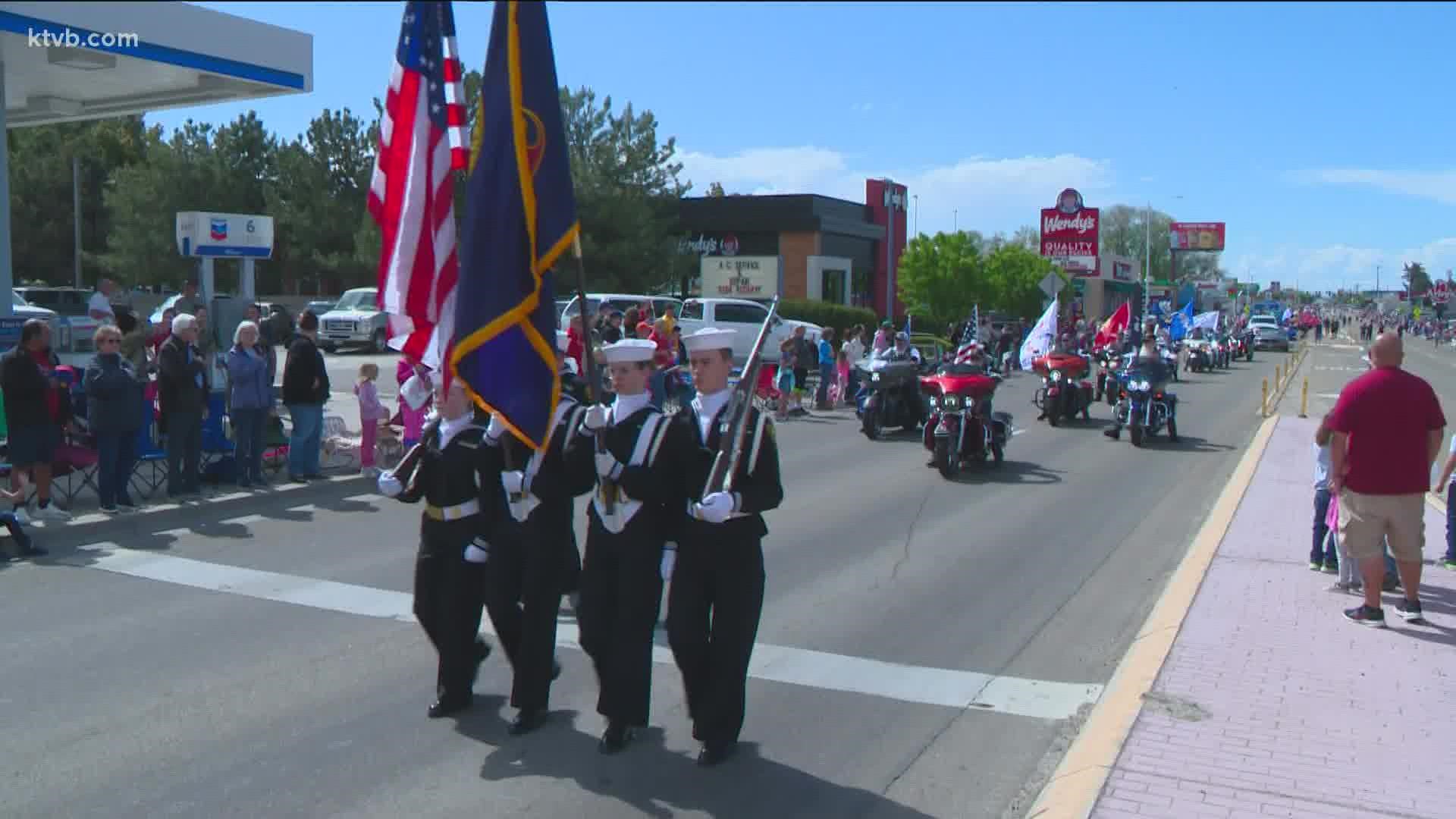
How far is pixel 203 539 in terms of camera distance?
10.6 m

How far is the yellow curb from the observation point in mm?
5078

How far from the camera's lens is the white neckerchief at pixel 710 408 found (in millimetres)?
5422

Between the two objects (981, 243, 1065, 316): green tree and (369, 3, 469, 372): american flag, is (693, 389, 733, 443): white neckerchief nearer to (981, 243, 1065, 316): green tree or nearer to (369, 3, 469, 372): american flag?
(369, 3, 469, 372): american flag

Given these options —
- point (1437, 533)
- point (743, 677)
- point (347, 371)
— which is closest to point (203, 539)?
point (743, 677)

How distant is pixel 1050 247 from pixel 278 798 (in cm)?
8047

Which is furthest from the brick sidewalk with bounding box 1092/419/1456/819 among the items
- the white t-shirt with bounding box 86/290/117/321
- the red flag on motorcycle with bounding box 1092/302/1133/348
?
the white t-shirt with bounding box 86/290/117/321

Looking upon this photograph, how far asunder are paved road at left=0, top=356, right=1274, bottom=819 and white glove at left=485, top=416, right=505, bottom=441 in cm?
141

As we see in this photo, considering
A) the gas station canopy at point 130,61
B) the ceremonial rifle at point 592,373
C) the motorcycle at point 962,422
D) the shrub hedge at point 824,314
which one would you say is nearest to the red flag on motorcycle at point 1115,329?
the motorcycle at point 962,422

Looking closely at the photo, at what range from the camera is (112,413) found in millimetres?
11031

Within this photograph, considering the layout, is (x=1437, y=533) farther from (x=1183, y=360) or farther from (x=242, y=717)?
(x=1183, y=360)

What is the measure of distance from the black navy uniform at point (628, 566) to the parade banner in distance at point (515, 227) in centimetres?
38

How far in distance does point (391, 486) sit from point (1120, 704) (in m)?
3.66

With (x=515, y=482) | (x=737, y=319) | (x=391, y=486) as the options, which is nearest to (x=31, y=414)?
(x=391, y=486)

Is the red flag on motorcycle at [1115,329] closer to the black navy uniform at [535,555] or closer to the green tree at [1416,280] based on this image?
the black navy uniform at [535,555]
